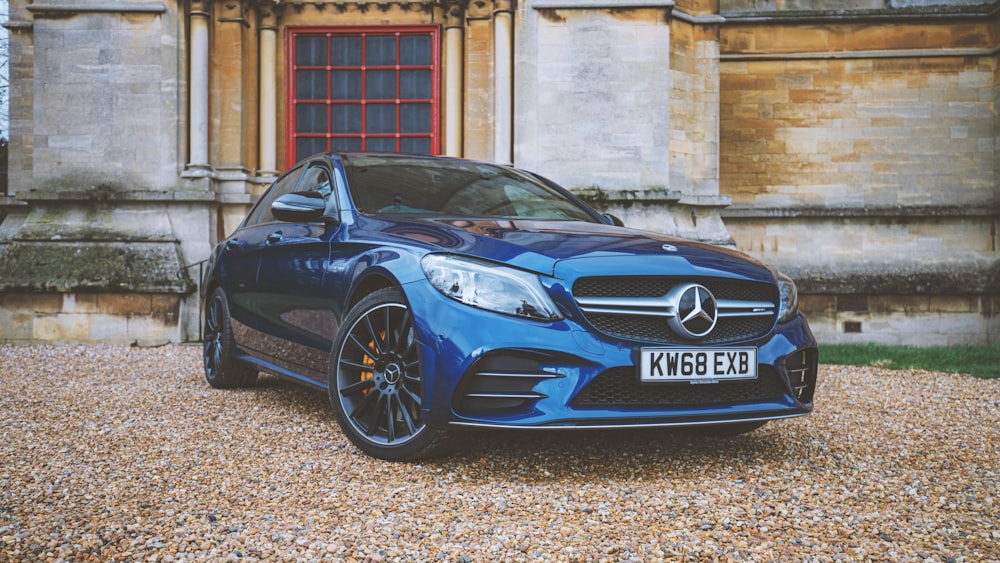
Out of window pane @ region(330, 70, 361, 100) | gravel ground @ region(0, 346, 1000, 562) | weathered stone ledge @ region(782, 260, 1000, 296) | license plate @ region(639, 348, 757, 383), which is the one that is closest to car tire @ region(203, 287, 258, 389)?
gravel ground @ region(0, 346, 1000, 562)

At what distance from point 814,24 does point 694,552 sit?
1079cm

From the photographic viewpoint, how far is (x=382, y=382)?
351cm

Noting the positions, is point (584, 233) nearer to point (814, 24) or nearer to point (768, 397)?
point (768, 397)

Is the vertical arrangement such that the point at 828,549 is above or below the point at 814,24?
below

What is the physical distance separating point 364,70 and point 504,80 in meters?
1.89

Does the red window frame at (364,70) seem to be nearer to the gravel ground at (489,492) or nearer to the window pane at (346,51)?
the window pane at (346,51)

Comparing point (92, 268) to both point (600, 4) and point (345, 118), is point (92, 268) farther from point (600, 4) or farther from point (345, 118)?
point (600, 4)

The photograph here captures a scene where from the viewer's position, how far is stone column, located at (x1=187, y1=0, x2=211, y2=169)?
33.0 feet

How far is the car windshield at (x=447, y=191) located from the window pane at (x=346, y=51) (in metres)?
6.40

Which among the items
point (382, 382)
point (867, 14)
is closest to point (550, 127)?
point (867, 14)

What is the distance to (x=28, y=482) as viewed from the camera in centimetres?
328

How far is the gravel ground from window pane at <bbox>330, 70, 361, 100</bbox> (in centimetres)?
651

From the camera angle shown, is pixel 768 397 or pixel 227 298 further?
pixel 227 298

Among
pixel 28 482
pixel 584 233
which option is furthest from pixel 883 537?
pixel 28 482
